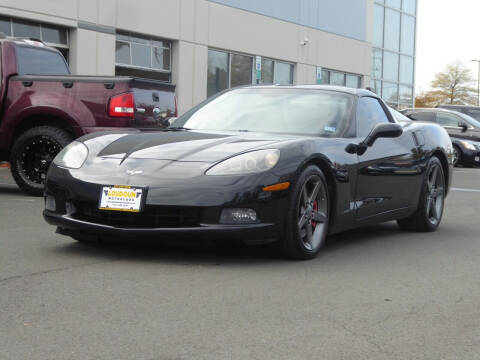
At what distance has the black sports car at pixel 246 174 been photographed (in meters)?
5.49

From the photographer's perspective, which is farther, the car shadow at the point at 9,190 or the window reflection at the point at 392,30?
the window reflection at the point at 392,30

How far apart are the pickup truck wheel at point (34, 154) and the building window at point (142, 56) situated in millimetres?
13204

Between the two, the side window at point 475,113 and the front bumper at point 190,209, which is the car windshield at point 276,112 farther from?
the side window at point 475,113

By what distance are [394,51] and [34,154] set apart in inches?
1216

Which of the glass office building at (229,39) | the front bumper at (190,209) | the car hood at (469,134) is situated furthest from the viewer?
the car hood at (469,134)

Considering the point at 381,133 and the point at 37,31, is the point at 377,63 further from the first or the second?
the point at 381,133

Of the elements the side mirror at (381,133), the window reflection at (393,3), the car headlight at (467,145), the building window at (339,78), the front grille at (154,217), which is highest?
the window reflection at (393,3)

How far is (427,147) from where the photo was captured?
8.05 meters

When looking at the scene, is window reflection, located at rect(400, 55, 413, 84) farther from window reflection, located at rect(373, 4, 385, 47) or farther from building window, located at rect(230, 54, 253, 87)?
A: building window, located at rect(230, 54, 253, 87)

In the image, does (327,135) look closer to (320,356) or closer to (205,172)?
(205,172)

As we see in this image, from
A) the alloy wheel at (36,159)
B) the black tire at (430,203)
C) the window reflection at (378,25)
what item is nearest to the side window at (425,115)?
the window reflection at (378,25)

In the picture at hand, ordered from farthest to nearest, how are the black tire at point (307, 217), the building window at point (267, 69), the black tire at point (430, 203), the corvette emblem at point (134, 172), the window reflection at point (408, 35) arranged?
1. the window reflection at point (408, 35)
2. the building window at point (267, 69)
3. the black tire at point (430, 203)
4. the black tire at point (307, 217)
5. the corvette emblem at point (134, 172)

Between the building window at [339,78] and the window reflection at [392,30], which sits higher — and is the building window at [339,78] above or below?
below

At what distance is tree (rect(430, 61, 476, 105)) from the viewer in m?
80.8
